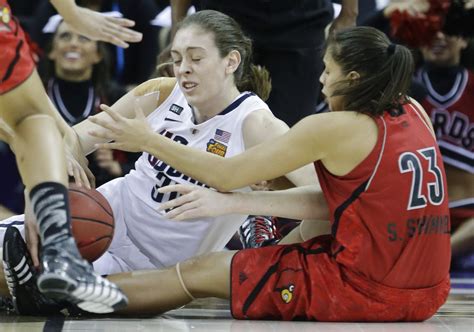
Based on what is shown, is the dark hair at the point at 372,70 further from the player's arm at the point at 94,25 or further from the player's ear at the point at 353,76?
the player's arm at the point at 94,25

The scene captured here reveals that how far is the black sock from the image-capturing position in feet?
11.5

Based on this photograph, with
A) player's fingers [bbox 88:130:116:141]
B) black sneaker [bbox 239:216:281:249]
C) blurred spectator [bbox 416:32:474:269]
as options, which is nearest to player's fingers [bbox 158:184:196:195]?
player's fingers [bbox 88:130:116:141]

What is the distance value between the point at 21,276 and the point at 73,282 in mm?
669

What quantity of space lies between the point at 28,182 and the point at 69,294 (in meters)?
0.42

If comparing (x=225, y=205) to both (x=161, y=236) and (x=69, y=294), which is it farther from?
(x=69, y=294)

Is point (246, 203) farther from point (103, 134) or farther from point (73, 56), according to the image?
point (73, 56)

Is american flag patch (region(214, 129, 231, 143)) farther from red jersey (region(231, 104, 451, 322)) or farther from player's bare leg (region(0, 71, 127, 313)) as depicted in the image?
player's bare leg (region(0, 71, 127, 313))

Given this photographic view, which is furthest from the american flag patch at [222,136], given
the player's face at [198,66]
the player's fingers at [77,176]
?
the player's fingers at [77,176]

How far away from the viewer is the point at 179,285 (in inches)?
161

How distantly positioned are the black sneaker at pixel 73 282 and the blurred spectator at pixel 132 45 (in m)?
3.19

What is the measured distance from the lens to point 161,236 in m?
4.38

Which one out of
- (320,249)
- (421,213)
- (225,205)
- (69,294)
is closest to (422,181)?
(421,213)

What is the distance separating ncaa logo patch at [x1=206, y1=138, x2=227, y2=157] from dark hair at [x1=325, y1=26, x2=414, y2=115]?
0.50m

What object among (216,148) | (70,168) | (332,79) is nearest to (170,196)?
(216,148)
